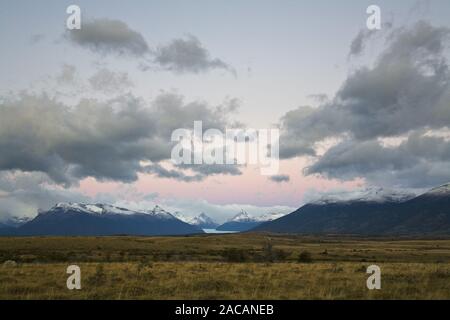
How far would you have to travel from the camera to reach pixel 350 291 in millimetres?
22062

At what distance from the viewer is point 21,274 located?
30.2 meters

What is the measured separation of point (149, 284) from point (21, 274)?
408 inches

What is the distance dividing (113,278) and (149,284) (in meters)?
3.61
